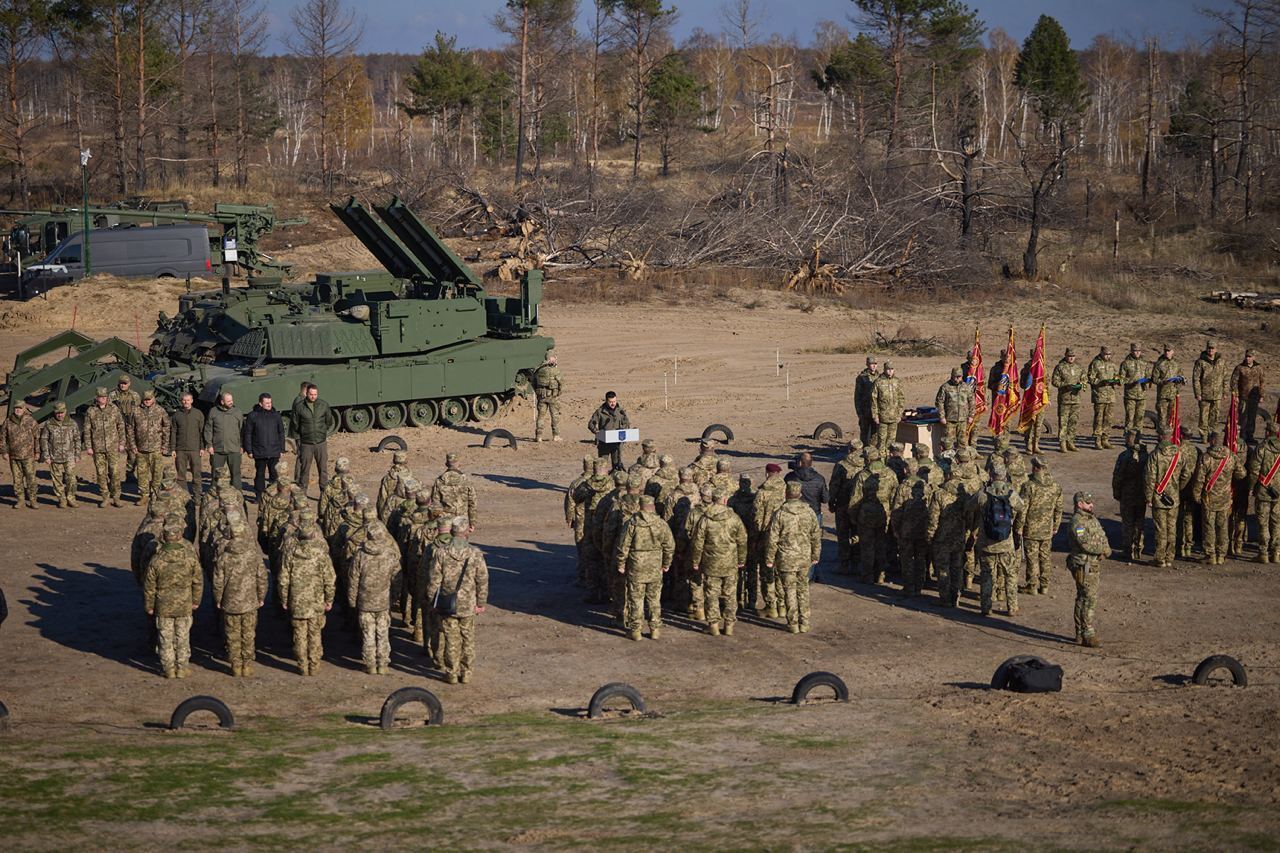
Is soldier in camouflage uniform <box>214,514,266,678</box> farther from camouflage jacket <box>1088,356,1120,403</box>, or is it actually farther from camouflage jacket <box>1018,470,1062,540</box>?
camouflage jacket <box>1088,356,1120,403</box>

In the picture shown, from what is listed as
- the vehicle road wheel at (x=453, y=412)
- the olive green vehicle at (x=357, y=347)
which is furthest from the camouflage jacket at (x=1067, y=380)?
the vehicle road wheel at (x=453, y=412)

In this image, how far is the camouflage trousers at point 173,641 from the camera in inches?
491

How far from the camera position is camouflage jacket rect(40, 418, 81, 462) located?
18.7 metres

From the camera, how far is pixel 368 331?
23.1m

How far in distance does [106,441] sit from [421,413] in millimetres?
6076

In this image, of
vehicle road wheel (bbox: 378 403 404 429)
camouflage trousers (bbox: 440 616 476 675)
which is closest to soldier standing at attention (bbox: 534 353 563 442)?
vehicle road wheel (bbox: 378 403 404 429)

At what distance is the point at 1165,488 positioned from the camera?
53.6 ft

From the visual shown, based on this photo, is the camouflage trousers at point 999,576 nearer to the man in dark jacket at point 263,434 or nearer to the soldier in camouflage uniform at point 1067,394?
the soldier in camouflage uniform at point 1067,394

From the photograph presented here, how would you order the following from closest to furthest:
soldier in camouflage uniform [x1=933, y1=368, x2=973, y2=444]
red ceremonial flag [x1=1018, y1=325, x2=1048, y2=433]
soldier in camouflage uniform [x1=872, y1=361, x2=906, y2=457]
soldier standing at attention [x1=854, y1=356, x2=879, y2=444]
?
soldier in camouflage uniform [x1=933, y1=368, x2=973, y2=444], soldier in camouflage uniform [x1=872, y1=361, x2=906, y2=457], soldier standing at attention [x1=854, y1=356, x2=879, y2=444], red ceremonial flag [x1=1018, y1=325, x2=1048, y2=433]

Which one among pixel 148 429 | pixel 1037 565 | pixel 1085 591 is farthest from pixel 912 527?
pixel 148 429

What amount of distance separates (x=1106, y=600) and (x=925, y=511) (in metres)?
2.16

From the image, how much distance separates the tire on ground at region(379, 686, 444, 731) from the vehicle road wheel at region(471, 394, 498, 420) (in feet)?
43.9

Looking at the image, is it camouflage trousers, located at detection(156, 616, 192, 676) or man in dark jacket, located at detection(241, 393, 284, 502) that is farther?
man in dark jacket, located at detection(241, 393, 284, 502)

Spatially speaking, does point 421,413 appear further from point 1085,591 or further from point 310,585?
point 1085,591
